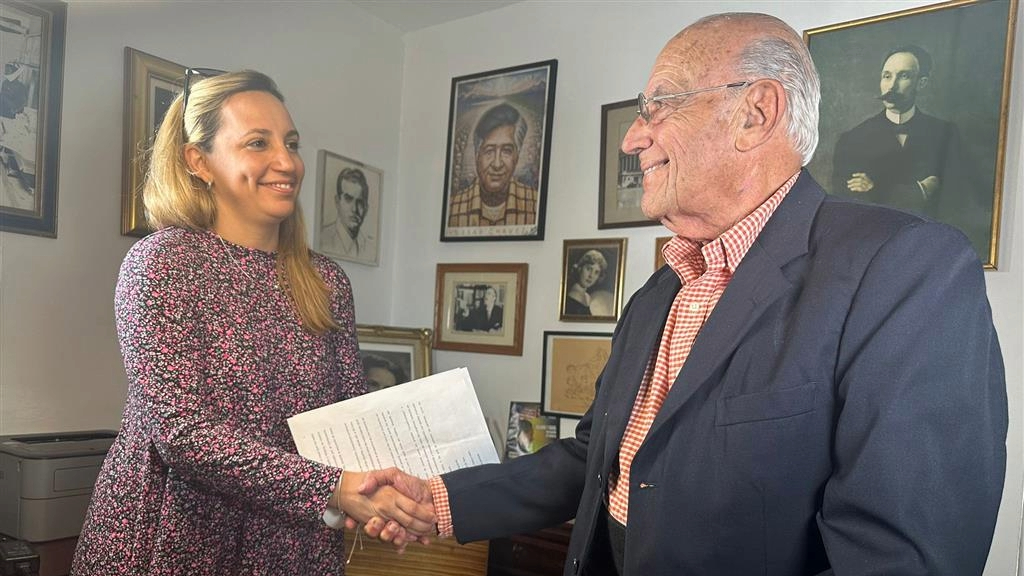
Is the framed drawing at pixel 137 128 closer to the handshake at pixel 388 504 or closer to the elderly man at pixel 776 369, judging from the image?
the handshake at pixel 388 504

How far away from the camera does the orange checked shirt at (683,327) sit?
131 cm

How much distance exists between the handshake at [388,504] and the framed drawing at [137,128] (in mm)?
1417

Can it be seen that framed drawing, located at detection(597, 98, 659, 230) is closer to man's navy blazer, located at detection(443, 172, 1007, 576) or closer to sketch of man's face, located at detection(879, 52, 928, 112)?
sketch of man's face, located at detection(879, 52, 928, 112)

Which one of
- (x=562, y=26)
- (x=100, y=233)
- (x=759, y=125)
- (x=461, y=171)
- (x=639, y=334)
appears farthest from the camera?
(x=461, y=171)

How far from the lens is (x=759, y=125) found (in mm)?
1328

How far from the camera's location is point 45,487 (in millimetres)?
2041

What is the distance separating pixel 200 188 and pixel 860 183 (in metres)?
1.94

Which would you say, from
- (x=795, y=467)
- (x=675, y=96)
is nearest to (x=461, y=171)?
(x=675, y=96)

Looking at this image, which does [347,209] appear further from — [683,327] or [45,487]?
[683,327]

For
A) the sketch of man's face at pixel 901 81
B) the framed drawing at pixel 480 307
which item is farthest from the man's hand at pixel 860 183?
the framed drawing at pixel 480 307

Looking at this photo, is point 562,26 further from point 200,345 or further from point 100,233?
point 200,345

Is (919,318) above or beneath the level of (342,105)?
beneath

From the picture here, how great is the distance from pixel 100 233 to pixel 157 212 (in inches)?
35.8

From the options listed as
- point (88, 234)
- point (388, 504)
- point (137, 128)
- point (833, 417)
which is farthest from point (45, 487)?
point (833, 417)
